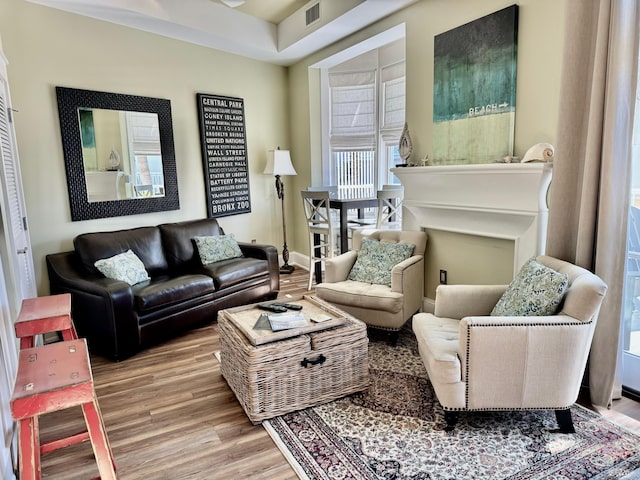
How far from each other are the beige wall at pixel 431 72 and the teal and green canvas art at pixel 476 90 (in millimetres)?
68

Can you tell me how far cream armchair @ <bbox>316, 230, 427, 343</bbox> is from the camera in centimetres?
307

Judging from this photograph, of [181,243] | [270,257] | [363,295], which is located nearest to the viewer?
[363,295]

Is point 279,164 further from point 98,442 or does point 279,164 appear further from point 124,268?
point 98,442

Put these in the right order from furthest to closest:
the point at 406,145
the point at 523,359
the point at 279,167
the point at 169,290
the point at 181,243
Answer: the point at 279,167 < the point at 181,243 < the point at 406,145 < the point at 169,290 < the point at 523,359

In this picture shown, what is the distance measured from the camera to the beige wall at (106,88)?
335cm

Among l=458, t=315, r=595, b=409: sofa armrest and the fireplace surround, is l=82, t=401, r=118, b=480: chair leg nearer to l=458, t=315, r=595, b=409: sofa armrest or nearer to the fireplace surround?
l=458, t=315, r=595, b=409: sofa armrest

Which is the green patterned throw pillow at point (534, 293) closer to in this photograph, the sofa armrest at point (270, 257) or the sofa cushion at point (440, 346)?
the sofa cushion at point (440, 346)

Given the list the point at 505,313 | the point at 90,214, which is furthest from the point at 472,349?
the point at 90,214

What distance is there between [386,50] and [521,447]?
4.47 metres

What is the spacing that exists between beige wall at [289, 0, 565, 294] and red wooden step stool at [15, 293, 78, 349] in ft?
9.24

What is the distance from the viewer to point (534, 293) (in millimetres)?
2119

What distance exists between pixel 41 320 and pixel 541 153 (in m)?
3.03

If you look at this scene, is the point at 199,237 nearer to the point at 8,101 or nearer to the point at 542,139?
the point at 8,101

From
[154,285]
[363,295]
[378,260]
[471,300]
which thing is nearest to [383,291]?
[363,295]
